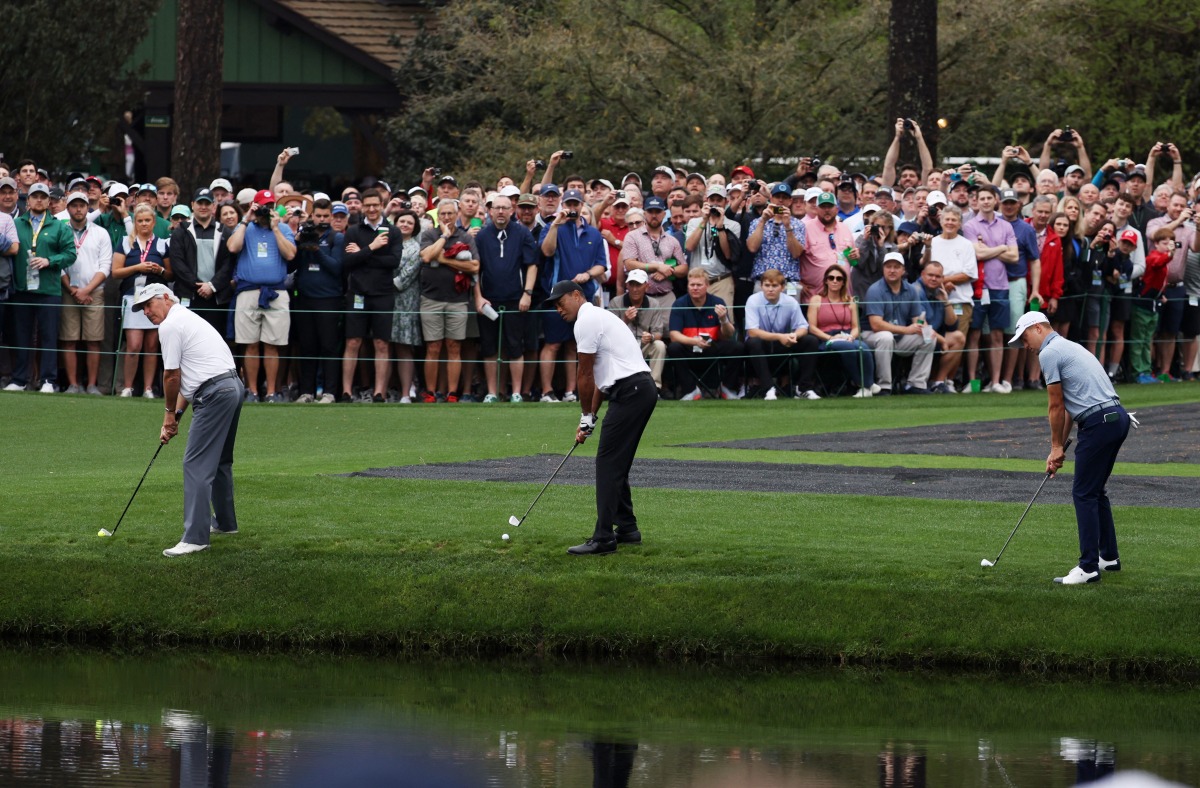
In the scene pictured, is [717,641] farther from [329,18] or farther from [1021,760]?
[329,18]

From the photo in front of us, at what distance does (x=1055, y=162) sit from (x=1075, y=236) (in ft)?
9.86

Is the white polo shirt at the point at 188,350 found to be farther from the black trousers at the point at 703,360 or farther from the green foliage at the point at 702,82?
the green foliage at the point at 702,82

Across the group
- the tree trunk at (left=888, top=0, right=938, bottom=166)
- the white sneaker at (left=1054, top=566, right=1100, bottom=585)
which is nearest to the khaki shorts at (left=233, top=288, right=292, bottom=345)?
the tree trunk at (left=888, top=0, right=938, bottom=166)

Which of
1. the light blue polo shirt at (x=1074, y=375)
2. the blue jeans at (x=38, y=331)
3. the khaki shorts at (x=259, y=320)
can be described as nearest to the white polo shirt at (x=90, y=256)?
the blue jeans at (x=38, y=331)

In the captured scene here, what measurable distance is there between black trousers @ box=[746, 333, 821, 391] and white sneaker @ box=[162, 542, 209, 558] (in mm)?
10637

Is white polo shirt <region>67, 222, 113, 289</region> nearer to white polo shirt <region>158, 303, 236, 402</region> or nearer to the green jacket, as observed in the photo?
the green jacket

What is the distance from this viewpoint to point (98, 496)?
16375 millimetres

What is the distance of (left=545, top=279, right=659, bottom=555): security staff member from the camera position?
1383 cm

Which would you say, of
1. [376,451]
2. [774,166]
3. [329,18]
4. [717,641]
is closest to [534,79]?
[774,166]

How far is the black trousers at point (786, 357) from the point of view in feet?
78.3

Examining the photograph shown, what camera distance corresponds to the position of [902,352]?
960 inches

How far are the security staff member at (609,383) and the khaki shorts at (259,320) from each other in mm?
9564

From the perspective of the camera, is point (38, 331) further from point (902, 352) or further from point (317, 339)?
point (902, 352)

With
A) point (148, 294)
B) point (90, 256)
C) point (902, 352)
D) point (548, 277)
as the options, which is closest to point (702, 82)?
point (902, 352)
